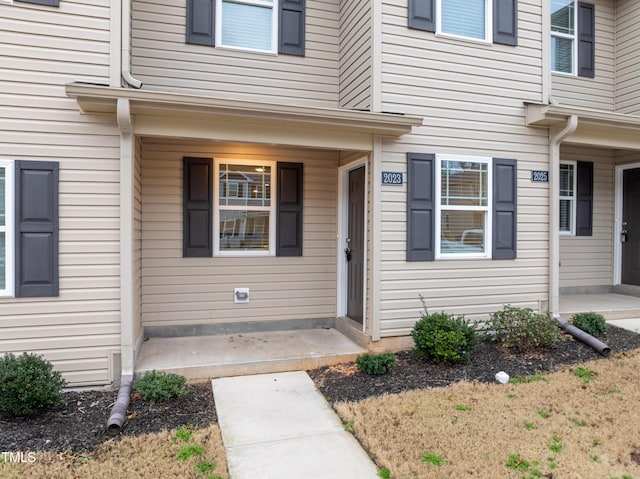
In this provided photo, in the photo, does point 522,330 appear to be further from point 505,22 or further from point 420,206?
point 505,22

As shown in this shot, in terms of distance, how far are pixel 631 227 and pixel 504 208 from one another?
3776mm

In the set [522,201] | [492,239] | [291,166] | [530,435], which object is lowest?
[530,435]

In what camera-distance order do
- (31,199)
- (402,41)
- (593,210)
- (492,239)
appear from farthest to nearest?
(593,210) → (492,239) → (402,41) → (31,199)

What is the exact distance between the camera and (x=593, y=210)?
7.70 m

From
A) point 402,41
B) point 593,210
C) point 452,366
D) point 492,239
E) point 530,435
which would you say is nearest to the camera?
point 530,435

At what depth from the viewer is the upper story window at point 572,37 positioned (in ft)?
24.4

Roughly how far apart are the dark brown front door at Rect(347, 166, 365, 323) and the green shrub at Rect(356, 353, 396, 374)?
3.11 feet

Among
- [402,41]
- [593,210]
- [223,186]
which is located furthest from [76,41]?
[593,210]

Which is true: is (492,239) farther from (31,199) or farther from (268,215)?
(31,199)

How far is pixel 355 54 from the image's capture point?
18.4ft

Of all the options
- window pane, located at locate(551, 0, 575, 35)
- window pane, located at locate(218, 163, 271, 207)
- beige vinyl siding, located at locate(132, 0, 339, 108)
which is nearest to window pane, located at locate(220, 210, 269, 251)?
window pane, located at locate(218, 163, 271, 207)

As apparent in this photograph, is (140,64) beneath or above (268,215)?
above

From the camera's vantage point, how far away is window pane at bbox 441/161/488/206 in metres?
5.46

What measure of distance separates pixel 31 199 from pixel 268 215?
2.75 meters
